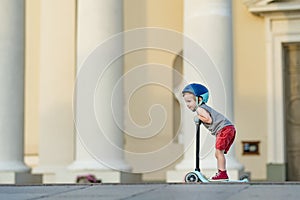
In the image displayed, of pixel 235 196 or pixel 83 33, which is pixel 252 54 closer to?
pixel 83 33

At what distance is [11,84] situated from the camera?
1745 cm

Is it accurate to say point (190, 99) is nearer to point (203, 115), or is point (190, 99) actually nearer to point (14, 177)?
point (203, 115)

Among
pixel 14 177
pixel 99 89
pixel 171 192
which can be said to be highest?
pixel 99 89

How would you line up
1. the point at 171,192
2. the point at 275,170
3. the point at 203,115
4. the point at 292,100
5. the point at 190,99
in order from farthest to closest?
the point at 292,100 < the point at 275,170 < the point at 203,115 < the point at 190,99 < the point at 171,192

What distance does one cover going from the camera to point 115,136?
1739cm

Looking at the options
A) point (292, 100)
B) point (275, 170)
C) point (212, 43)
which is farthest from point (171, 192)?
point (292, 100)

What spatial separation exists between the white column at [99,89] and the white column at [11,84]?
118cm

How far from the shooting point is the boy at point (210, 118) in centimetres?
1011

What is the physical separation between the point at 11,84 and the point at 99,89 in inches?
70.1

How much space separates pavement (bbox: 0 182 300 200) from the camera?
8241mm

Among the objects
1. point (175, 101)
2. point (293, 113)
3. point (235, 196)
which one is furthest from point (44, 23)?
point (235, 196)

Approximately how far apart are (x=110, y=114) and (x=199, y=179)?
6.92 metres

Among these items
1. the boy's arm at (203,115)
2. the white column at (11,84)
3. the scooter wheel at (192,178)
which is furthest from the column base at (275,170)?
the boy's arm at (203,115)

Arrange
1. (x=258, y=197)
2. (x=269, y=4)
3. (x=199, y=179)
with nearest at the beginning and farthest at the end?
1. (x=258, y=197)
2. (x=199, y=179)
3. (x=269, y=4)
